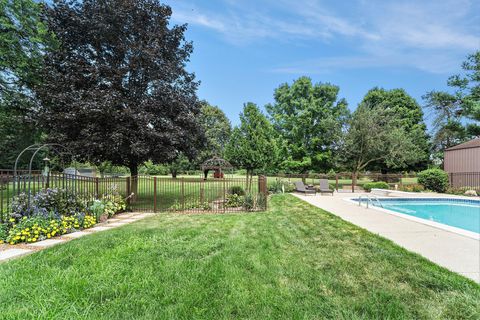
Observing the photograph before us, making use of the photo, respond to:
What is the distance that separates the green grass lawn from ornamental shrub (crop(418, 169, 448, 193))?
52.2 ft

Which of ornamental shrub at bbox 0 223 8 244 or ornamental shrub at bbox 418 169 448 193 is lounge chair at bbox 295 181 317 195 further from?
ornamental shrub at bbox 0 223 8 244

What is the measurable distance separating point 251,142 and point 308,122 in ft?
42.1

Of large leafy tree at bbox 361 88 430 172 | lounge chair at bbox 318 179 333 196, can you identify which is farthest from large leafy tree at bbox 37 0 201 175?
large leafy tree at bbox 361 88 430 172

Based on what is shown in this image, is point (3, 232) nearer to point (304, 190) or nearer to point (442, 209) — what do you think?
point (304, 190)

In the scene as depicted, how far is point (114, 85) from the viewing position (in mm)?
10492

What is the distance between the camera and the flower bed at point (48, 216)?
532cm

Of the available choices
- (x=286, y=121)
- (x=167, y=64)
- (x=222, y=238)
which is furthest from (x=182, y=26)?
(x=286, y=121)

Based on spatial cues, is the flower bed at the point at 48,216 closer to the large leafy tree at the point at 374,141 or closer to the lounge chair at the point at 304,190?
the lounge chair at the point at 304,190

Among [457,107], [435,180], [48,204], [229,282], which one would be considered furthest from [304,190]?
[457,107]

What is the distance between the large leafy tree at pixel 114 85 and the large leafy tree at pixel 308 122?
1666 cm

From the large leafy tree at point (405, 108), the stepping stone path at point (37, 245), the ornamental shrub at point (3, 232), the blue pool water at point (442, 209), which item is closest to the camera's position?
the stepping stone path at point (37, 245)

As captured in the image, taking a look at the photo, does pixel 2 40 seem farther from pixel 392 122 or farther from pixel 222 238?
pixel 392 122

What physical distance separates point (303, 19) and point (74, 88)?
9.26 metres

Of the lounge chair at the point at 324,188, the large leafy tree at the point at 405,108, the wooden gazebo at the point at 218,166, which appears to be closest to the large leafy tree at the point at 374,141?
the large leafy tree at the point at 405,108
